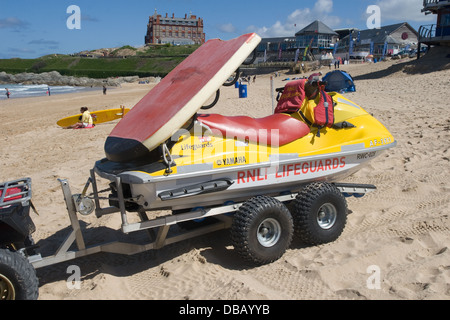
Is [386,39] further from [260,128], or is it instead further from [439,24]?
[260,128]

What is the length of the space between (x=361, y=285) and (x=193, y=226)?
7.32 ft

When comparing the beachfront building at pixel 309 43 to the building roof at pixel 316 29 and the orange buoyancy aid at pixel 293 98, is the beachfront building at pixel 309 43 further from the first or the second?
the orange buoyancy aid at pixel 293 98

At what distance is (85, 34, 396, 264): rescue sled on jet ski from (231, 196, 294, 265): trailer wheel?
0.03 ft

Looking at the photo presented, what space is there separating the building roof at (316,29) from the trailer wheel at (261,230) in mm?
69309

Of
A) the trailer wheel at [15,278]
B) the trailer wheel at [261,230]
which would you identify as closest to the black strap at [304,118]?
the trailer wheel at [261,230]

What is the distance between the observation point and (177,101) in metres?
3.77

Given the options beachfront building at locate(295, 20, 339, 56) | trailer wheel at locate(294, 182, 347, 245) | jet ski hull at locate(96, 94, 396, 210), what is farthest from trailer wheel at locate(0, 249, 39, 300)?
beachfront building at locate(295, 20, 339, 56)

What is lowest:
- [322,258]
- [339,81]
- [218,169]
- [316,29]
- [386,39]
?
[322,258]

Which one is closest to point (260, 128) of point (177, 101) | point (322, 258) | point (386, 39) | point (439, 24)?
point (177, 101)

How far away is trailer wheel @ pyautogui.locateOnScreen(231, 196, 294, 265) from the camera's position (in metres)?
3.99

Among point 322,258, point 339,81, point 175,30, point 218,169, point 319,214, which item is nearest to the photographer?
point 218,169

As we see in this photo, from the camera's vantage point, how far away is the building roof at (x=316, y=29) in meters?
68.4

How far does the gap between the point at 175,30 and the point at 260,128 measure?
133486mm
